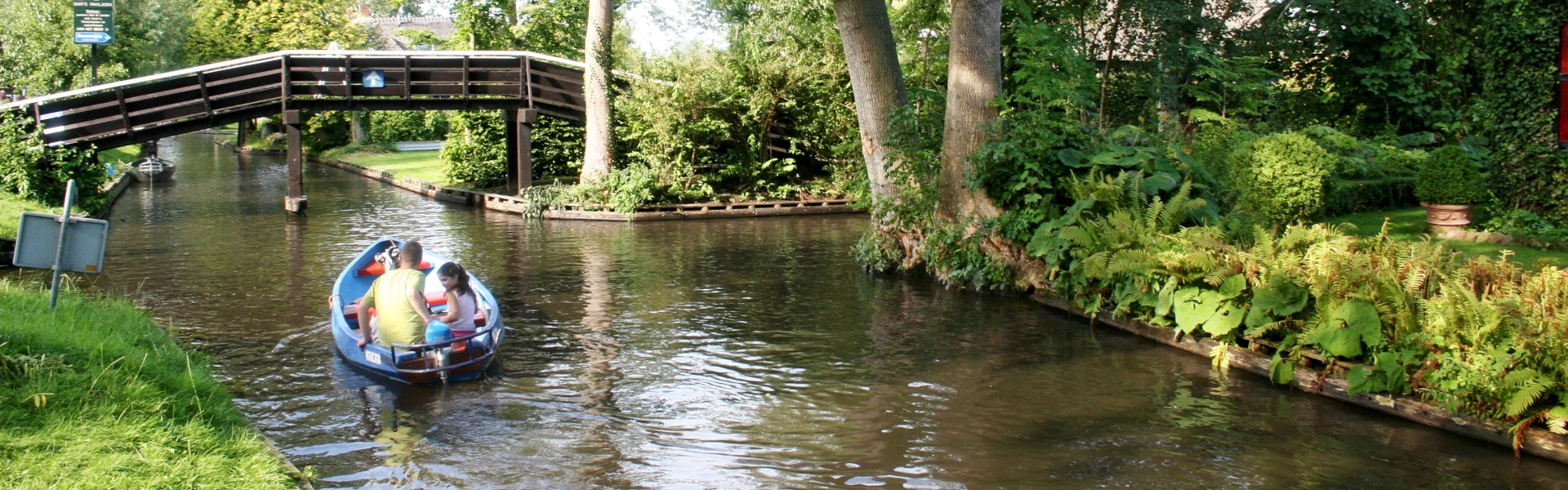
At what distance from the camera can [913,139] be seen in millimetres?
15500

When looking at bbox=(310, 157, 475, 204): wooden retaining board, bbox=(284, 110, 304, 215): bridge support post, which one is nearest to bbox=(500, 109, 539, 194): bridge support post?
bbox=(310, 157, 475, 204): wooden retaining board

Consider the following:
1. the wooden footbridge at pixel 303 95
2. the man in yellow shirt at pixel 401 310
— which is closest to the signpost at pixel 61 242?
the man in yellow shirt at pixel 401 310

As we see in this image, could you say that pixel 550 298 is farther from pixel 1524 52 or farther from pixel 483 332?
pixel 1524 52

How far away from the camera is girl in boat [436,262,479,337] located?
32.3 feet

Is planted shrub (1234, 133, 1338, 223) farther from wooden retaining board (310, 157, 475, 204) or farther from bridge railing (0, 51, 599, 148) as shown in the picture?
wooden retaining board (310, 157, 475, 204)

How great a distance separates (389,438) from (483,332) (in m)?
1.62

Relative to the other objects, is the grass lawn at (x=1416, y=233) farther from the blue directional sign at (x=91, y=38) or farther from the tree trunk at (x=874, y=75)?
the blue directional sign at (x=91, y=38)

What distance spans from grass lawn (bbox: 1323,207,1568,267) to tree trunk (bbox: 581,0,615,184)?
1403 cm

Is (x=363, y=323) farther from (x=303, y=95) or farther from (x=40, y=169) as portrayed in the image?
(x=303, y=95)

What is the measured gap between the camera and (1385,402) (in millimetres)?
8570

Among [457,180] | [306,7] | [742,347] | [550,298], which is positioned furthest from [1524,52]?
[306,7]

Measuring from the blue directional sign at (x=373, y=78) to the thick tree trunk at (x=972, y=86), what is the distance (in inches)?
569

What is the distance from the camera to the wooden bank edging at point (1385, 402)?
24.8ft

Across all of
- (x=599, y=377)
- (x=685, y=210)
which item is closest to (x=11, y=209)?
(x=685, y=210)
